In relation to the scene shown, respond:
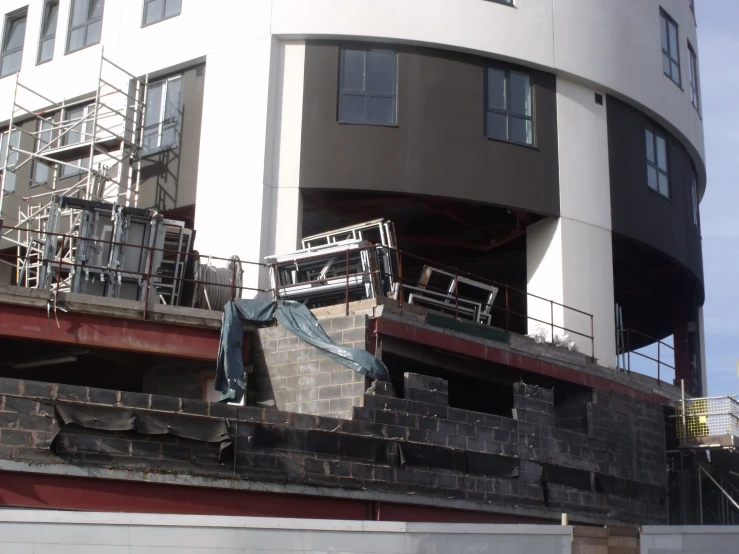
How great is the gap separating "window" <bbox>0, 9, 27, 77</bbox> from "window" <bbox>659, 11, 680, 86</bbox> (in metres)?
17.8

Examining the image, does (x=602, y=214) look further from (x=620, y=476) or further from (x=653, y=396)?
(x=620, y=476)

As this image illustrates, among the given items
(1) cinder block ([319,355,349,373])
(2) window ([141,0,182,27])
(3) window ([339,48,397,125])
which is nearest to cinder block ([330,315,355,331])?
(1) cinder block ([319,355,349,373])

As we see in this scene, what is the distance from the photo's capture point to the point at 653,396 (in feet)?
82.9

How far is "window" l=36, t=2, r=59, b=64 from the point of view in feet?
96.4

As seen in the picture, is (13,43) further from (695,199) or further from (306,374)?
(695,199)

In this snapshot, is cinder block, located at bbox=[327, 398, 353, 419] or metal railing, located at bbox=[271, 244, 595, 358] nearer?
cinder block, located at bbox=[327, 398, 353, 419]

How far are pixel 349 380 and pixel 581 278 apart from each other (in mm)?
8539

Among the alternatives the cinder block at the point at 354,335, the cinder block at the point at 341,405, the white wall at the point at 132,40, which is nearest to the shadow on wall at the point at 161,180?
the white wall at the point at 132,40

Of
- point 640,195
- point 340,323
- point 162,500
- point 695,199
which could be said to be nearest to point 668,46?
point 695,199

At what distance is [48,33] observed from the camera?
29781mm

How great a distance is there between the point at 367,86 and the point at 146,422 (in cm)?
1085

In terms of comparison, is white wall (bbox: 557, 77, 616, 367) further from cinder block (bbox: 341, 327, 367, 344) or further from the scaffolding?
the scaffolding

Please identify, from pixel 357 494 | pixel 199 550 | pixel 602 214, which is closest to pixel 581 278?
pixel 602 214

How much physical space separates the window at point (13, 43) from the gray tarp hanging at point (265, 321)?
1448cm
